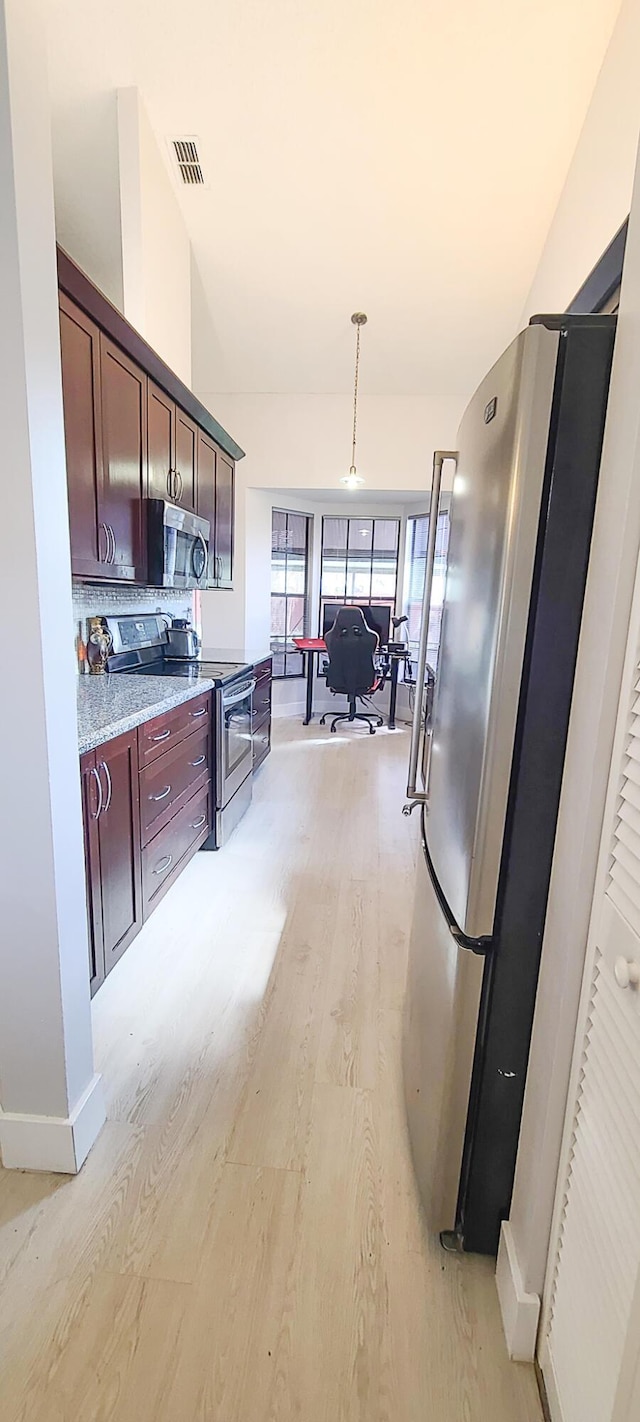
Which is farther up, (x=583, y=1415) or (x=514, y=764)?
(x=514, y=764)

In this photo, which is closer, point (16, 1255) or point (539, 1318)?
point (539, 1318)

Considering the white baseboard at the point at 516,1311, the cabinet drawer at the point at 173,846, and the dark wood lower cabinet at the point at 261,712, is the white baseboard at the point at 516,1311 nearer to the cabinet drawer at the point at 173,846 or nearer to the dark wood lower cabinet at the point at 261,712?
the cabinet drawer at the point at 173,846

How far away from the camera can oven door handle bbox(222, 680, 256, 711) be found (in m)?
2.97

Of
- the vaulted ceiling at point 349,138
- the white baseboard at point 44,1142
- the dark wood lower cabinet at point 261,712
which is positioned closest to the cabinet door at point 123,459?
the vaulted ceiling at point 349,138

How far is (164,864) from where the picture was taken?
237 cm

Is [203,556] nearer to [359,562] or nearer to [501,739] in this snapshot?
[501,739]

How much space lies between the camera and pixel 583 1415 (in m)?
0.80

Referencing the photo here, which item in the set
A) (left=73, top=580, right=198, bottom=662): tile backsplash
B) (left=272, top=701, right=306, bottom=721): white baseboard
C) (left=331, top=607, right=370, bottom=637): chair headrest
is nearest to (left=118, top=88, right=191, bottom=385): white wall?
(left=73, top=580, right=198, bottom=662): tile backsplash

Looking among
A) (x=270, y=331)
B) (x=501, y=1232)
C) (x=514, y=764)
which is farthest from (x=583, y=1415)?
(x=270, y=331)

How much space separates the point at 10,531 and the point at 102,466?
4.46ft

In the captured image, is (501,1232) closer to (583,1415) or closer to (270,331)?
(583,1415)

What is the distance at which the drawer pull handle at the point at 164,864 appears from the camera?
91.0 inches

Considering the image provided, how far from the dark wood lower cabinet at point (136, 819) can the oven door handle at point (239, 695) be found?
0.21 m

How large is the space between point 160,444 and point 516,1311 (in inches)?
124
